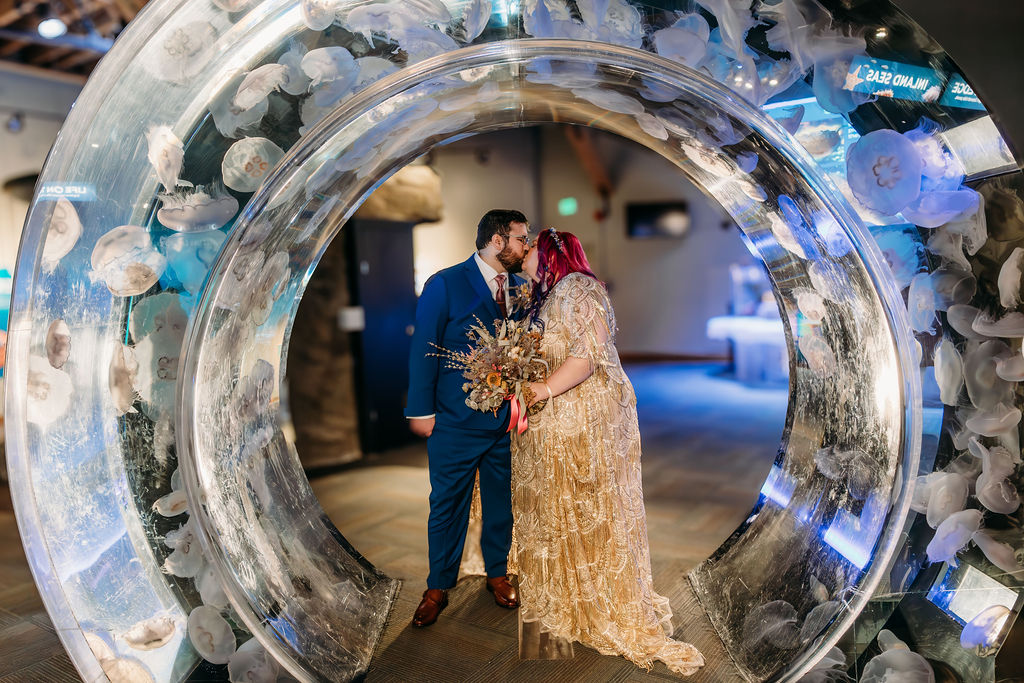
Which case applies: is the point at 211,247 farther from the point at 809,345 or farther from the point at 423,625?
the point at 809,345

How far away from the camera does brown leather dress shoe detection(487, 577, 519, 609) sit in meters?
2.94

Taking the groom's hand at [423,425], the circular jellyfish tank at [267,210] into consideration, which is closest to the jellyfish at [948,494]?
the circular jellyfish tank at [267,210]

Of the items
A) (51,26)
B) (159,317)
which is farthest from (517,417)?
(51,26)

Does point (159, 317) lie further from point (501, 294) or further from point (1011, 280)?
point (1011, 280)

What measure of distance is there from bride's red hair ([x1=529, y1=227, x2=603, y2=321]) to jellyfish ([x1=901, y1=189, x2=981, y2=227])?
3.36 ft

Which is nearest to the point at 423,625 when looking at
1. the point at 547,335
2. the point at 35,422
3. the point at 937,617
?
the point at 547,335

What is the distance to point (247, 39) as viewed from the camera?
203 cm

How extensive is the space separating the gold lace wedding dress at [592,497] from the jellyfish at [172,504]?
45.6 inches

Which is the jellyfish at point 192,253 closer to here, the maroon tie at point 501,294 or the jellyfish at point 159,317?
the jellyfish at point 159,317

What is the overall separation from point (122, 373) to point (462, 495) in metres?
1.32

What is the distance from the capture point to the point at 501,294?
273 cm

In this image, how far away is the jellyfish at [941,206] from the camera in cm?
200

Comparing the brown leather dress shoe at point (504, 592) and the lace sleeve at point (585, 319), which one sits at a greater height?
the lace sleeve at point (585, 319)

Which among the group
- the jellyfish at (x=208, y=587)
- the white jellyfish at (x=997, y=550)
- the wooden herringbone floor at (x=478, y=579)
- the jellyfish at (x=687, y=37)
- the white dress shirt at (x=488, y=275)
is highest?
the jellyfish at (x=687, y=37)
